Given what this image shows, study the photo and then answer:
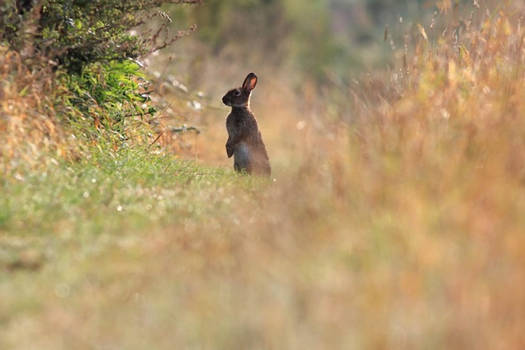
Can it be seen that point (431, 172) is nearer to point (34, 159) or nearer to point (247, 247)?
point (247, 247)

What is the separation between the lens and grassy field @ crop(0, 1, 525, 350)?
12.4 ft

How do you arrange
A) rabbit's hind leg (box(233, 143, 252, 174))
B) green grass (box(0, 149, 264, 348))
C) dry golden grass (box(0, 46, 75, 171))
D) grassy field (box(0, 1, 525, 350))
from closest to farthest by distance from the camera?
grassy field (box(0, 1, 525, 350)) → green grass (box(0, 149, 264, 348)) → dry golden grass (box(0, 46, 75, 171)) → rabbit's hind leg (box(233, 143, 252, 174))

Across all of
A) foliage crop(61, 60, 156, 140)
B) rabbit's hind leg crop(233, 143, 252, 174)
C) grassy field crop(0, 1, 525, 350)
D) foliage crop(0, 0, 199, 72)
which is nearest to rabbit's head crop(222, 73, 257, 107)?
rabbit's hind leg crop(233, 143, 252, 174)

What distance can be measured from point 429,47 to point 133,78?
3745 millimetres

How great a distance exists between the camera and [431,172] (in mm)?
4910

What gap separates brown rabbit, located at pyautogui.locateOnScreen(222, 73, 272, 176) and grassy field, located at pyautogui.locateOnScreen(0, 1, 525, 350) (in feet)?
5.03

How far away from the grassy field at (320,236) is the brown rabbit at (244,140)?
1.53 meters

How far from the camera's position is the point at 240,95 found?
375 inches

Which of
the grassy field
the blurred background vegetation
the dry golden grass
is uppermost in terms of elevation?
the blurred background vegetation

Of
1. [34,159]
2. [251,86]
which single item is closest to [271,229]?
[34,159]

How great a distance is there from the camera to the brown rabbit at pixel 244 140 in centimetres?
888

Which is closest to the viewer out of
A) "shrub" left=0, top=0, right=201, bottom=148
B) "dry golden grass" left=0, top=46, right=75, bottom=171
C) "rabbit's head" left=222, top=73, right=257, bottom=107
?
"dry golden grass" left=0, top=46, right=75, bottom=171

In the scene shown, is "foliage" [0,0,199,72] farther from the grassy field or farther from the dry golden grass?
the grassy field

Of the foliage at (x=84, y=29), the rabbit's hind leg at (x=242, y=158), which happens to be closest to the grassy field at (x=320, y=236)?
the foliage at (x=84, y=29)
